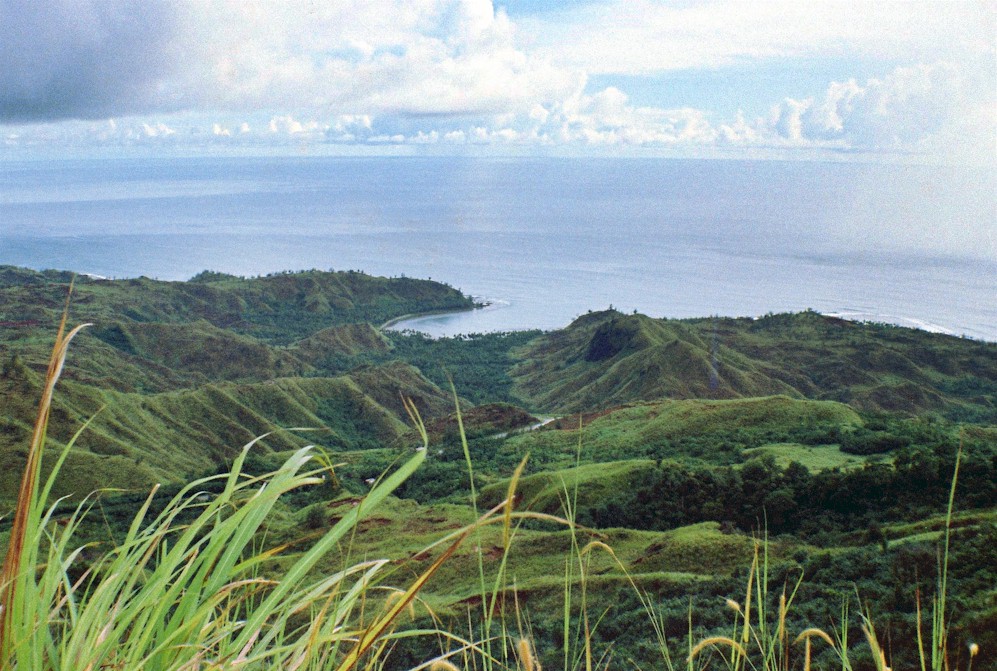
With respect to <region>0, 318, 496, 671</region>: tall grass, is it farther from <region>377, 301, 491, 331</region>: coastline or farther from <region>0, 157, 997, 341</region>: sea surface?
<region>377, 301, 491, 331</region>: coastline

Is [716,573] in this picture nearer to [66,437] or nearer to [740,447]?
[740,447]

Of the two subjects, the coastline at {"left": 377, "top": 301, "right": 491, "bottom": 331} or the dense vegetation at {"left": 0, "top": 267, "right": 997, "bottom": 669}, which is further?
the coastline at {"left": 377, "top": 301, "right": 491, "bottom": 331}

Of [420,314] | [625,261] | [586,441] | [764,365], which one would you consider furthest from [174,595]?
[625,261]

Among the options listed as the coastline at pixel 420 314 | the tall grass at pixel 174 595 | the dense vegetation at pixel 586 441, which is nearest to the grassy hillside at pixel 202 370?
the dense vegetation at pixel 586 441

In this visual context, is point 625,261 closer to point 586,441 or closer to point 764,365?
point 764,365

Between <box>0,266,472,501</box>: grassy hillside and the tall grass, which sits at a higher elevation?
the tall grass

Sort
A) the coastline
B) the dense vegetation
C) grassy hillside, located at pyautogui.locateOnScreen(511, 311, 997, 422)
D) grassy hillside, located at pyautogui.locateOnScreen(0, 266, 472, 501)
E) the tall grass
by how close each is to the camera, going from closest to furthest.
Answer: the tall grass < the dense vegetation < grassy hillside, located at pyautogui.locateOnScreen(0, 266, 472, 501) < grassy hillside, located at pyautogui.locateOnScreen(511, 311, 997, 422) < the coastline

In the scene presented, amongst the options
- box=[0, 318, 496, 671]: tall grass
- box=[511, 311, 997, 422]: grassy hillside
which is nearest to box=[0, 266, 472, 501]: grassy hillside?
box=[0, 318, 496, 671]: tall grass

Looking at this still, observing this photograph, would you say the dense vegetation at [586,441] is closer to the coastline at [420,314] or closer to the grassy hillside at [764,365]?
the grassy hillside at [764,365]
